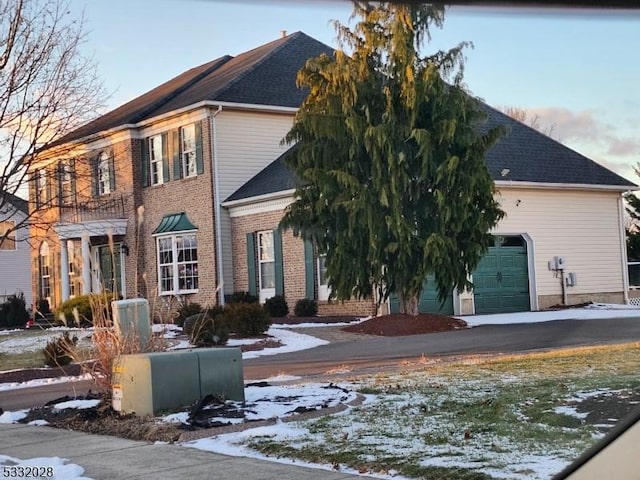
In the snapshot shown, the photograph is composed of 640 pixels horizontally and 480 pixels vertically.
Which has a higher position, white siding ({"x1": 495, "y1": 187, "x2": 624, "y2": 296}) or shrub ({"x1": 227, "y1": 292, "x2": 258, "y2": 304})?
white siding ({"x1": 495, "y1": 187, "x2": 624, "y2": 296})

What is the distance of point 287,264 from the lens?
23.5 meters

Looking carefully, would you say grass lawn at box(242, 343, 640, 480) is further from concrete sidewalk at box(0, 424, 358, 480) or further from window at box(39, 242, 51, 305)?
window at box(39, 242, 51, 305)

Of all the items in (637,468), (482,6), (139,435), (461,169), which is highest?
(461,169)

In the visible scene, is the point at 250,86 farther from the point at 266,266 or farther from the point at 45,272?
the point at 45,272

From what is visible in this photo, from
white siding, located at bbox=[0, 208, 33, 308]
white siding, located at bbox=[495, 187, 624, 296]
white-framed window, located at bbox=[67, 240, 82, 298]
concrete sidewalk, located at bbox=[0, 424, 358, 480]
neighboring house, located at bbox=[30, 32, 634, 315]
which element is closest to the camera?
concrete sidewalk, located at bbox=[0, 424, 358, 480]

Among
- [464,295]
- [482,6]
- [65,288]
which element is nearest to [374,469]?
[482,6]

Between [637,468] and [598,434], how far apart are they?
2.32 meters

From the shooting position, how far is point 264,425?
7559 mm

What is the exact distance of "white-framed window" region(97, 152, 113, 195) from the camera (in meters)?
20.3

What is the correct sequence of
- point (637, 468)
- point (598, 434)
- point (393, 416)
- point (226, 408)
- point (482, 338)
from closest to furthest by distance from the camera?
point (637, 468)
point (598, 434)
point (393, 416)
point (226, 408)
point (482, 338)

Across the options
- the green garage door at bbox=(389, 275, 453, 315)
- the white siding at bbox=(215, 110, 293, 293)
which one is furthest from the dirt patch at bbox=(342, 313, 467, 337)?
the white siding at bbox=(215, 110, 293, 293)

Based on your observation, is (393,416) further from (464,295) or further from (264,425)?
(464,295)

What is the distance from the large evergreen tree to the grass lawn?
327 inches

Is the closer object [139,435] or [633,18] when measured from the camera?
[633,18]
